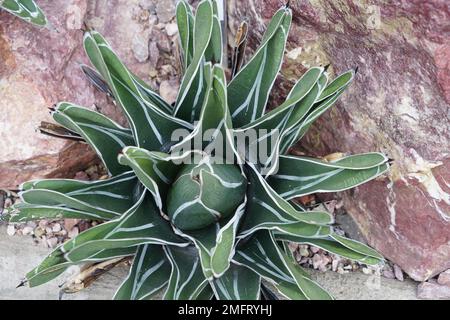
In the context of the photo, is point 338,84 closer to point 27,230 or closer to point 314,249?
point 314,249

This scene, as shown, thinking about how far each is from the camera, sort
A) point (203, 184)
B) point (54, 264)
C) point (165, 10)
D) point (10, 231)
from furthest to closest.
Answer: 1. point (165, 10)
2. point (10, 231)
3. point (54, 264)
4. point (203, 184)

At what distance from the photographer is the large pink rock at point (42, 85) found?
1404 millimetres

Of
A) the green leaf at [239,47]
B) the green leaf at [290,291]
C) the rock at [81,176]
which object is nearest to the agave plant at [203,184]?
the green leaf at [290,291]

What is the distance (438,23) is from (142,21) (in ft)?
2.49

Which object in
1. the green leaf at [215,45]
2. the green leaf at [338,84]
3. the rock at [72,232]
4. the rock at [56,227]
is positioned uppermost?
the green leaf at [215,45]

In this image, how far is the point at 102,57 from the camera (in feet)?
3.89

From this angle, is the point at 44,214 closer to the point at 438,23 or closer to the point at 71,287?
the point at 71,287

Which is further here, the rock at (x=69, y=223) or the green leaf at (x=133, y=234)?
the rock at (x=69, y=223)

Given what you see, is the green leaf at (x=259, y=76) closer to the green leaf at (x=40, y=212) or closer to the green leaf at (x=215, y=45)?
the green leaf at (x=215, y=45)

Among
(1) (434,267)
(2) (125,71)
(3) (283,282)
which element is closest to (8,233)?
(2) (125,71)

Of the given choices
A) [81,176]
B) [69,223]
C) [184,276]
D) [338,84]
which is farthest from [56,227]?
[338,84]

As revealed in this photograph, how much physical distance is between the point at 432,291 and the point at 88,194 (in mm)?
808

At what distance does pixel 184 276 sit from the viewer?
1277 mm

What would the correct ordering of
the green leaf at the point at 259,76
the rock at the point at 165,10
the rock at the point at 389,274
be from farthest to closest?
the rock at the point at 165,10
the rock at the point at 389,274
the green leaf at the point at 259,76
